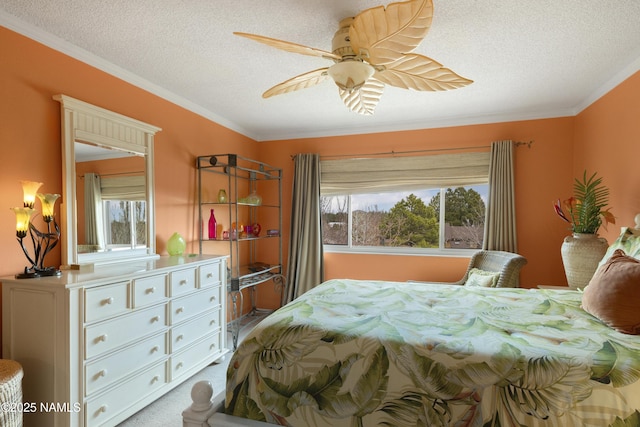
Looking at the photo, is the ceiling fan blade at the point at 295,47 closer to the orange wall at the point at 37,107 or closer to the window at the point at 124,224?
the orange wall at the point at 37,107

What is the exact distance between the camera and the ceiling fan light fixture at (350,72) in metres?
1.78

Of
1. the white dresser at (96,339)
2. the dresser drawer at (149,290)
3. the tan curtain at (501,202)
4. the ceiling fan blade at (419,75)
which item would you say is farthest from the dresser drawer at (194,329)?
the tan curtain at (501,202)

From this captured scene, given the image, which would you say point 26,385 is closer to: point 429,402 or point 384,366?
point 384,366

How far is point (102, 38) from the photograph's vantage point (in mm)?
2135

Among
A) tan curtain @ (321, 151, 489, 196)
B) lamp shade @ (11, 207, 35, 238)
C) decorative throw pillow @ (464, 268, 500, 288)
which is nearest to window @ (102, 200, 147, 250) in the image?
lamp shade @ (11, 207, 35, 238)

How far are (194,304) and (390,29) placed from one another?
2.40 metres

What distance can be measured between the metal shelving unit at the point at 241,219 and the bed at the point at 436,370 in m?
2.04

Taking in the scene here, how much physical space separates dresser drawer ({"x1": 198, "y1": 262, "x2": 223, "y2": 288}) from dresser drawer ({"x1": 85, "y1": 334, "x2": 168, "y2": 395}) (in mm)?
521

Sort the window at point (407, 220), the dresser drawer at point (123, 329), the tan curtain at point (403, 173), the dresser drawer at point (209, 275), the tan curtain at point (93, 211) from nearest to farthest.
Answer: the dresser drawer at point (123, 329) < the tan curtain at point (93, 211) < the dresser drawer at point (209, 275) < the tan curtain at point (403, 173) < the window at point (407, 220)

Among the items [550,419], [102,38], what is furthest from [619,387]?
[102,38]

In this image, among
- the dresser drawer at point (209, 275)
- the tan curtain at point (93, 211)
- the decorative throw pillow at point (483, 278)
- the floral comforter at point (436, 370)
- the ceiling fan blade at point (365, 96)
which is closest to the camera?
the floral comforter at point (436, 370)

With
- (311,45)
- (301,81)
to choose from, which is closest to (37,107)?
(301,81)

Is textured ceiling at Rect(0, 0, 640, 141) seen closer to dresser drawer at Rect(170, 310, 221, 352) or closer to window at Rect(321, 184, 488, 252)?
window at Rect(321, 184, 488, 252)

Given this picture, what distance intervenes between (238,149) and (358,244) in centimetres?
200
